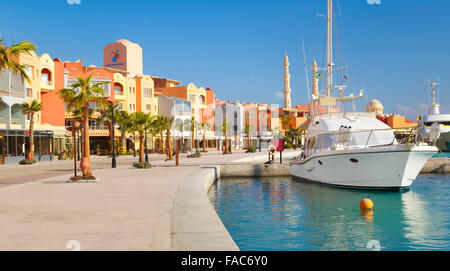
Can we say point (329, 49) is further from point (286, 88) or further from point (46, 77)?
point (286, 88)

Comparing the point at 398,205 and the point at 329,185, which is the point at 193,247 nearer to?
the point at 398,205

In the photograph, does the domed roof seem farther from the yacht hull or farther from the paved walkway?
the paved walkway

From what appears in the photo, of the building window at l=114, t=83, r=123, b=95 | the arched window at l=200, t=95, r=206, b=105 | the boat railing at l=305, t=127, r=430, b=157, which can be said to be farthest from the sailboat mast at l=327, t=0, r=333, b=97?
the arched window at l=200, t=95, r=206, b=105

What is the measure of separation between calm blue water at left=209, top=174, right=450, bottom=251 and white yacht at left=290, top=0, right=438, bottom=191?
2.37 feet

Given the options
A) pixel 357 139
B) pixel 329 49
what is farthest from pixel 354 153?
pixel 329 49

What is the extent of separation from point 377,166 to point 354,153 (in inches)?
46.2

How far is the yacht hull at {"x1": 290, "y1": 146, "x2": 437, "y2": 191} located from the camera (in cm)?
2061

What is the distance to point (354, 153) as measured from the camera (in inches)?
851

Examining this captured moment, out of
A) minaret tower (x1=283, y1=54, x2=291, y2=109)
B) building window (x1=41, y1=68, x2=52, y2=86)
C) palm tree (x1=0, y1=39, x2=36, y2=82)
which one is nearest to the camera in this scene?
palm tree (x1=0, y1=39, x2=36, y2=82)

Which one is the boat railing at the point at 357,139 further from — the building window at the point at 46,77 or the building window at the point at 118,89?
the building window at the point at 118,89

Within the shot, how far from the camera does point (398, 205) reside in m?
18.3

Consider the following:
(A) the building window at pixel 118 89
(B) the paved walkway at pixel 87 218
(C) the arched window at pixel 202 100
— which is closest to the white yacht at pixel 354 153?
(B) the paved walkway at pixel 87 218

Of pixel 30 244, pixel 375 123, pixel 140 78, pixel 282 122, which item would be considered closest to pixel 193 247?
pixel 30 244

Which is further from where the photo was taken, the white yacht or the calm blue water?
the white yacht
